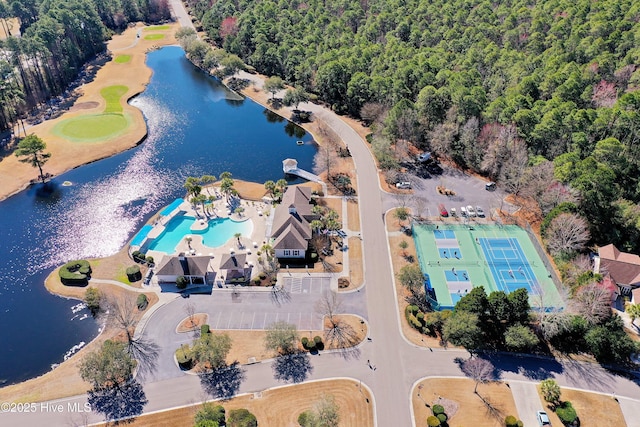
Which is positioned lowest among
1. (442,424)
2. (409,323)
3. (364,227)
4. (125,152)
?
(442,424)

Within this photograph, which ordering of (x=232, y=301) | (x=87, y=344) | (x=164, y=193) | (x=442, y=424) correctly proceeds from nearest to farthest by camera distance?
(x=442, y=424), (x=87, y=344), (x=232, y=301), (x=164, y=193)

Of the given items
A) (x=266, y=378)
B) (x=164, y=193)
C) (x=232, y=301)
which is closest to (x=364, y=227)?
(x=232, y=301)

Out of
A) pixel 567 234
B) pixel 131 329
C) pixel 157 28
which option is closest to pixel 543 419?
pixel 567 234

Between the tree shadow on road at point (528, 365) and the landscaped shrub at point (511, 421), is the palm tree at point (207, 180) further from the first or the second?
the landscaped shrub at point (511, 421)

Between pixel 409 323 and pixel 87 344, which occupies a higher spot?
pixel 409 323

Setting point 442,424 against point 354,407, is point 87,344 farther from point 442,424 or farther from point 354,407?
point 442,424
